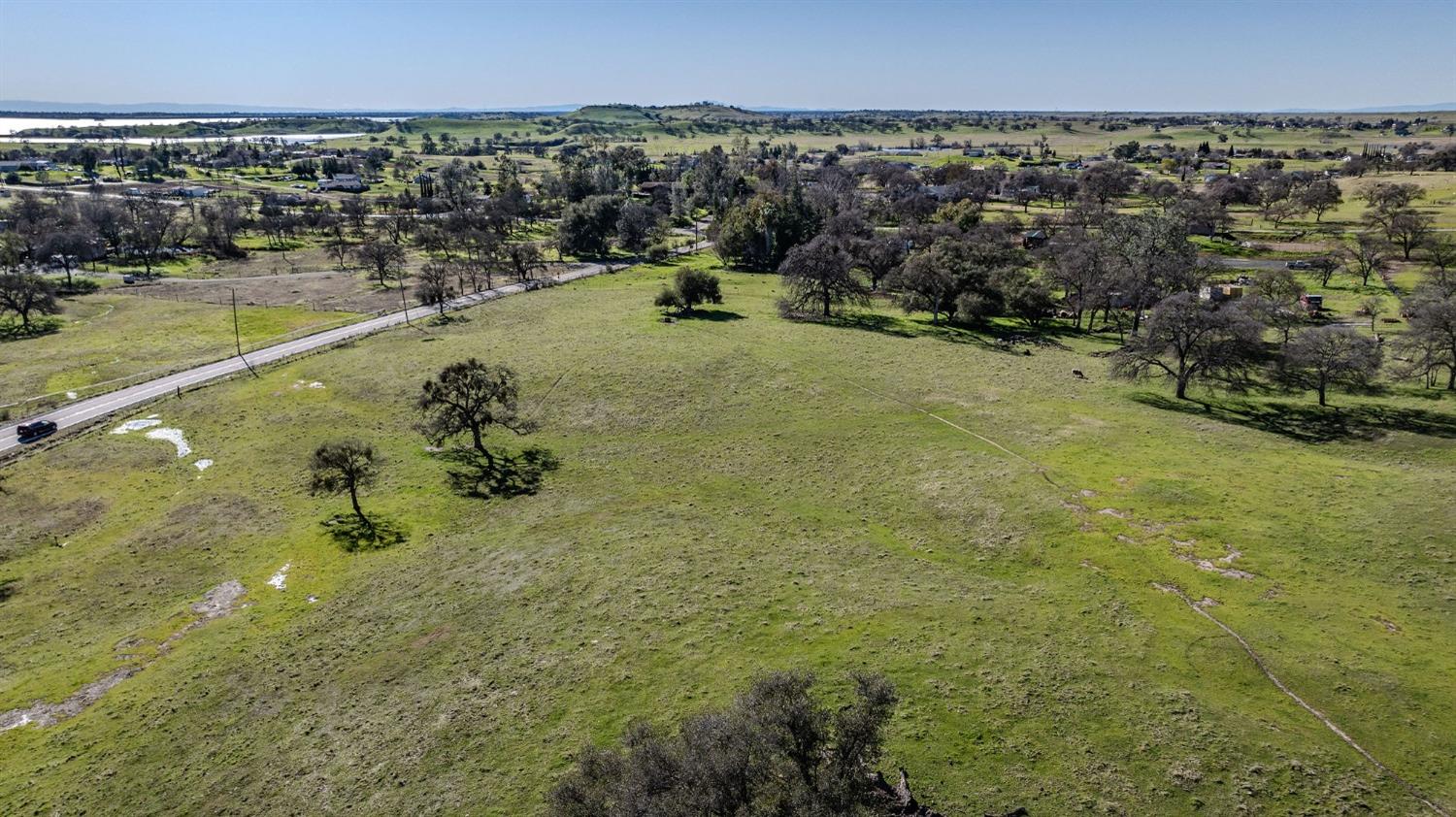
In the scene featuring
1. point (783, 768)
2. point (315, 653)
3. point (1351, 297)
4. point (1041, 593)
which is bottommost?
point (315, 653)

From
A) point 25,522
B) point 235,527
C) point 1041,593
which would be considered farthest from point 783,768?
point 25,522

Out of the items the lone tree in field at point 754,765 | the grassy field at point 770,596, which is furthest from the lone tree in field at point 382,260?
the lone tree in field at point 754,765

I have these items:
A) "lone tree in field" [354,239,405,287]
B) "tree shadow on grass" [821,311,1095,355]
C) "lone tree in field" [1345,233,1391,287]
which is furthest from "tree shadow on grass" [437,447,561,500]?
"lone tree in field" [1345,233,1391,287]

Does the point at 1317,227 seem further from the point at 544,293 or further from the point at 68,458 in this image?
the point at 68,458

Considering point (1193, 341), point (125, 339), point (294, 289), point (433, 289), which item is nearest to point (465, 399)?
A: point (433, 289)

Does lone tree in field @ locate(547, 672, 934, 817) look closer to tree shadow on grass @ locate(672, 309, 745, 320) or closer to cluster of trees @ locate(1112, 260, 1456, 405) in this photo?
cluster of trees @ locate(1112, 260, 1456, 405)

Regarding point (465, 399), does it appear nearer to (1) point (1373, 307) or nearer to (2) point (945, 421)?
(2) point (945, 421)

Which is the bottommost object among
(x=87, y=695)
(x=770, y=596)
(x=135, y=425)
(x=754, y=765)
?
(x=87, y=695)
